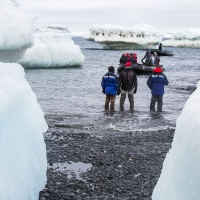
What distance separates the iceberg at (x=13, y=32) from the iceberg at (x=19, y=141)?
1.48 meters

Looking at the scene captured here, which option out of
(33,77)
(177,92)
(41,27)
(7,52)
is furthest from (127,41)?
(7,52)

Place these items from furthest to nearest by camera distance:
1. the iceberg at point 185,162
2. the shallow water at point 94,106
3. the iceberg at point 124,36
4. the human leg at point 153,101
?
the iceberg at point 124,36
the human leg at point 153,101
the shallow water at point 94,106
the iceberg at point 185,162

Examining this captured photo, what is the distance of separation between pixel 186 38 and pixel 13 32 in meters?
95.4

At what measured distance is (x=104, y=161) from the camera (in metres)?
8.29

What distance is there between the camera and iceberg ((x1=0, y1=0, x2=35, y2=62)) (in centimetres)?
809

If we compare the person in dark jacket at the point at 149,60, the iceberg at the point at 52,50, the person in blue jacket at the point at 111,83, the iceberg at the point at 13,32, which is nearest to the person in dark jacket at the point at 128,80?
the person in blue jacket at the point at 111,83

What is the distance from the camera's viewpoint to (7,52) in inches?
344

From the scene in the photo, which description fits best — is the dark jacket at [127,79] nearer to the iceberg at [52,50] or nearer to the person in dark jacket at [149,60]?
the person in dark jacket at [149,60]

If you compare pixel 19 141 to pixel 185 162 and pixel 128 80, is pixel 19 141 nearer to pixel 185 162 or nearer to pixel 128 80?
pixel 185 162

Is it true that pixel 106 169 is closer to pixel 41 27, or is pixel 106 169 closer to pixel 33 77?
pixel 33 77

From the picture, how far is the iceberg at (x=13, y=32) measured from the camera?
8.09 meters

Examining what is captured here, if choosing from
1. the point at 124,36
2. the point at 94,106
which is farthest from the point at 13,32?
the point at 124,36

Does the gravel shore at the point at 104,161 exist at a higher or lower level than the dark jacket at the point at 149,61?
lower

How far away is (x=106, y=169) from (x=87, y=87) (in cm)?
1517
